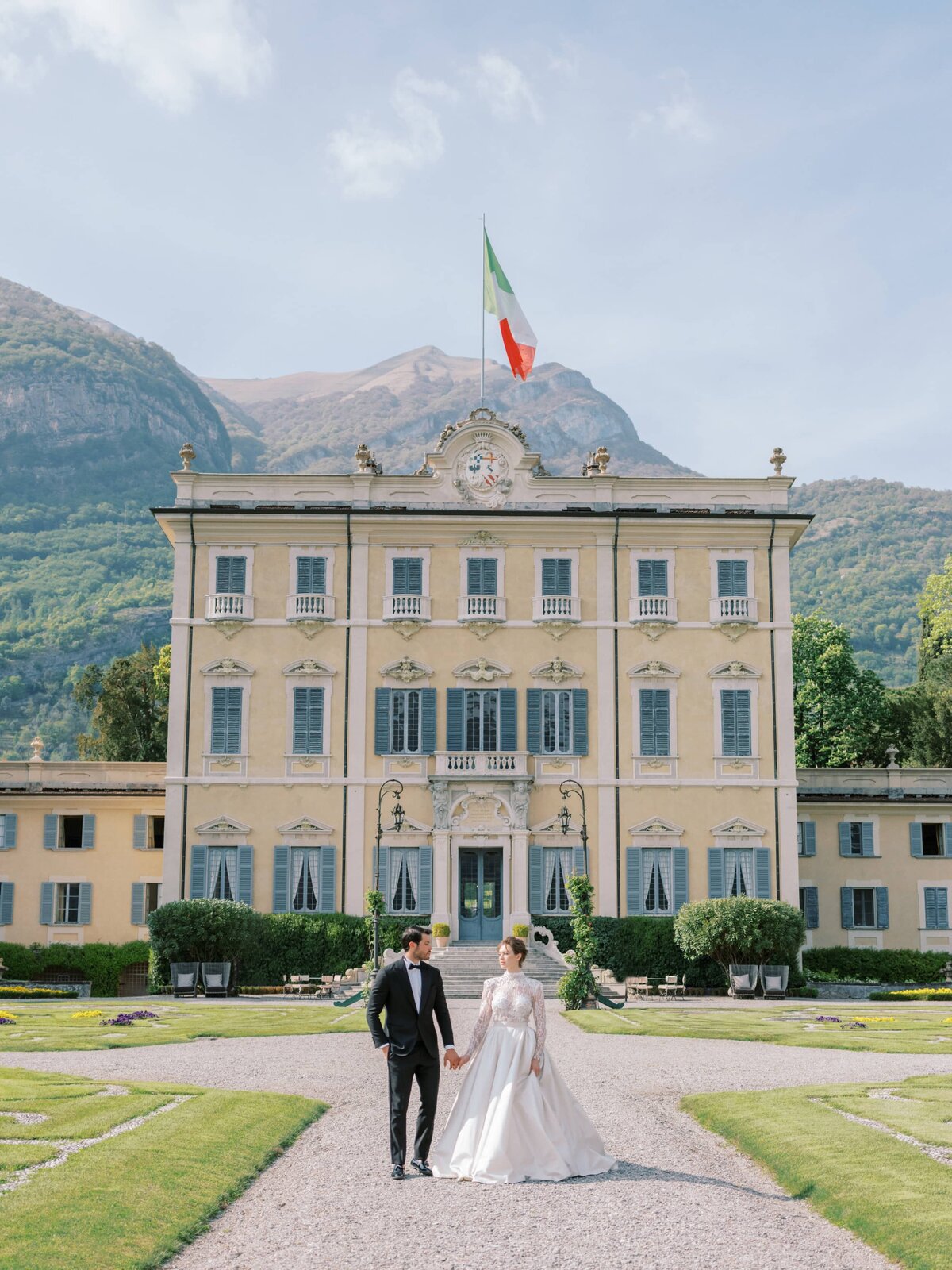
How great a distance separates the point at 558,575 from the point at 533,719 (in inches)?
169

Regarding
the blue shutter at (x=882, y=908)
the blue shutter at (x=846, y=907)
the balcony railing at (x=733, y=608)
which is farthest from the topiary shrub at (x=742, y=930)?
the balcony railing at (x=733, y=608)

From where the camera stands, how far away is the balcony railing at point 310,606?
133 feet

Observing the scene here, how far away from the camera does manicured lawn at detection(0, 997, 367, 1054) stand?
21.4 m

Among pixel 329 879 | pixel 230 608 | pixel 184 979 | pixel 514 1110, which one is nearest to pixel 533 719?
pixel 329 879

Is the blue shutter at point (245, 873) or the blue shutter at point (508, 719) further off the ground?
the blue shutter at point (508, 719)

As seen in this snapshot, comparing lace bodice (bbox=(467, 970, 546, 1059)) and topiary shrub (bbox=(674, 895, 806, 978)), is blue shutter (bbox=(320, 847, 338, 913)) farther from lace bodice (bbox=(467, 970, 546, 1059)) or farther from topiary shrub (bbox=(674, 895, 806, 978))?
lace bodice (bbox=(467, 970, 546, 1059))

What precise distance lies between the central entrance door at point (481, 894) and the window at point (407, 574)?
766 cm

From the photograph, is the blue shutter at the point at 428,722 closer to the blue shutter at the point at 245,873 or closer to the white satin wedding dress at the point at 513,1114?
the blue shutter at the point at 245,873

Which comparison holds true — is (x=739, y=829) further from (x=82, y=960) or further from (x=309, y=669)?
(x=82, y=960)

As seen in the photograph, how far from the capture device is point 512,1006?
11.4 metres

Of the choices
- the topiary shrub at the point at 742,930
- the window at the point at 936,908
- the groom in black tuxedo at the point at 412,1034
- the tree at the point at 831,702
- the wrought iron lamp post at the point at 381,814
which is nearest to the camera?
the groom in black tuxedo at the point at 412,1034

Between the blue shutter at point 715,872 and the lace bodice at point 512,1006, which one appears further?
the blue shutter at point 715,872

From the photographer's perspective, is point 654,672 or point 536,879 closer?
point 536,879

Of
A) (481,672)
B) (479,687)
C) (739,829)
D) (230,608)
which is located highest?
(230,608)
